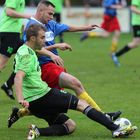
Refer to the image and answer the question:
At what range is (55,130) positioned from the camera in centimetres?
834

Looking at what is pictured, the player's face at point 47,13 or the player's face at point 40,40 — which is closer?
the player's face at point 40,40

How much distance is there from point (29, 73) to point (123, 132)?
1360 mm

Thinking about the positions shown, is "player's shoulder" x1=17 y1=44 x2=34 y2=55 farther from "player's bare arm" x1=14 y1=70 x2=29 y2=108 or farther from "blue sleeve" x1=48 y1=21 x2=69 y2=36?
"blue sleeve" x1=48 y1=21 x2=69 y2=36

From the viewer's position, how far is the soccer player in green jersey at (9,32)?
11297 millimetres

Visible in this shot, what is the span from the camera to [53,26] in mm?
9352

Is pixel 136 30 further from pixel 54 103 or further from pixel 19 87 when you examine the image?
pixel 19 87

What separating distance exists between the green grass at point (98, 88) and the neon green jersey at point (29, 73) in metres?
0.60

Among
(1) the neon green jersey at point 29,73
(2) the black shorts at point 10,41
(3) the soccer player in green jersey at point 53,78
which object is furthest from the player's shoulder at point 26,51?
(2) the black shorts at point 10,41

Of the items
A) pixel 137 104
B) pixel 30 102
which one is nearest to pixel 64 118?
pixel 30 102

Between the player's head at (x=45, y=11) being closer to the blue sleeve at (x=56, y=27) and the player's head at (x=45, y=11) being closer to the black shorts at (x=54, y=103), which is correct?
the blue sleeve at (x=56, y=27)

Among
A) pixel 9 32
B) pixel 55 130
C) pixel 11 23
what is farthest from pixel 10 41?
pixel 55 130

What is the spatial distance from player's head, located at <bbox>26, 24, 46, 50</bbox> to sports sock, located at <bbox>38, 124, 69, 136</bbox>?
43.1 inches

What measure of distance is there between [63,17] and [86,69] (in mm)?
14070

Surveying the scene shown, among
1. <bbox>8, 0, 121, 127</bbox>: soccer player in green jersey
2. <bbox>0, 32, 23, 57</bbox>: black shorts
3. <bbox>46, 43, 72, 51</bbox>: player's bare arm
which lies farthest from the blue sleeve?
<bbox>0, 32, 23, 57</bbox>: black shorts
